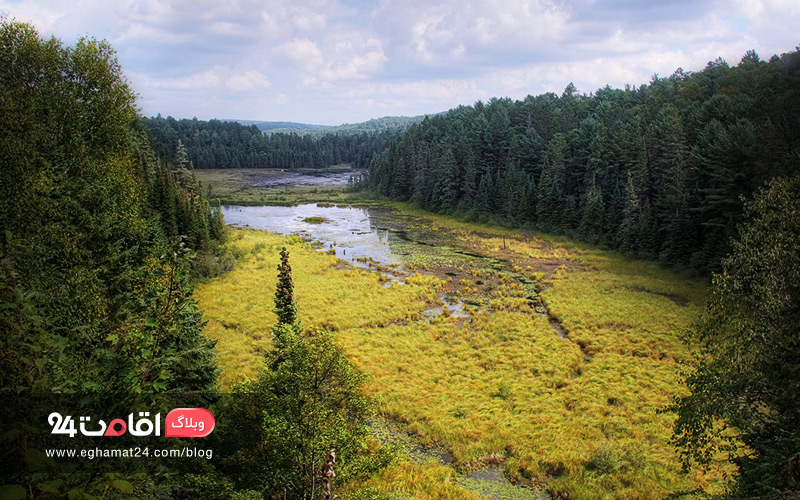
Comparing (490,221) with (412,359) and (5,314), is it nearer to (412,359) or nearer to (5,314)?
(412,359)

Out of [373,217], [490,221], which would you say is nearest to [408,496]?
[490,221]

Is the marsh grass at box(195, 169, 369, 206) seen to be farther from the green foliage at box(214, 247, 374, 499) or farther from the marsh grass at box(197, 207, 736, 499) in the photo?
the green foliage at box(214, 247, 374, 499)

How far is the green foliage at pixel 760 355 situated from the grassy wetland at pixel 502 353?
449cm

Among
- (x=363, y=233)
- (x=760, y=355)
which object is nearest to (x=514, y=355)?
(x=760, y=355)

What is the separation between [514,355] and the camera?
25.4 metres

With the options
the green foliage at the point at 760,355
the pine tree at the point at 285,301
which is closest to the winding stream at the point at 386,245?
the pine tree at the point at 285,301

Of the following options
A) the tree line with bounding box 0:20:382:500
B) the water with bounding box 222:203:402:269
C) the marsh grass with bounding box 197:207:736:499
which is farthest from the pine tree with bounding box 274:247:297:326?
the water with bounding box 222:203:402:269

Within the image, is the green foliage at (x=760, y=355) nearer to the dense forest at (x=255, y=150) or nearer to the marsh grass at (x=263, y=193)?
the marsh grass at (x=263, y=193)

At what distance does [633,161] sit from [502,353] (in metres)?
40.5

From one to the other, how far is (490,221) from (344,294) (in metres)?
40.5

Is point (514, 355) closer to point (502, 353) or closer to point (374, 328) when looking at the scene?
point (502, 353)

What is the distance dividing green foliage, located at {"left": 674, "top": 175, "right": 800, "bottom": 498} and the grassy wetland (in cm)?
449

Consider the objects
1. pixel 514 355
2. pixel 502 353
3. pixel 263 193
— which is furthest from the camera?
pixel 263 193

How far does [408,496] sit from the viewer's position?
13711 millimetres
